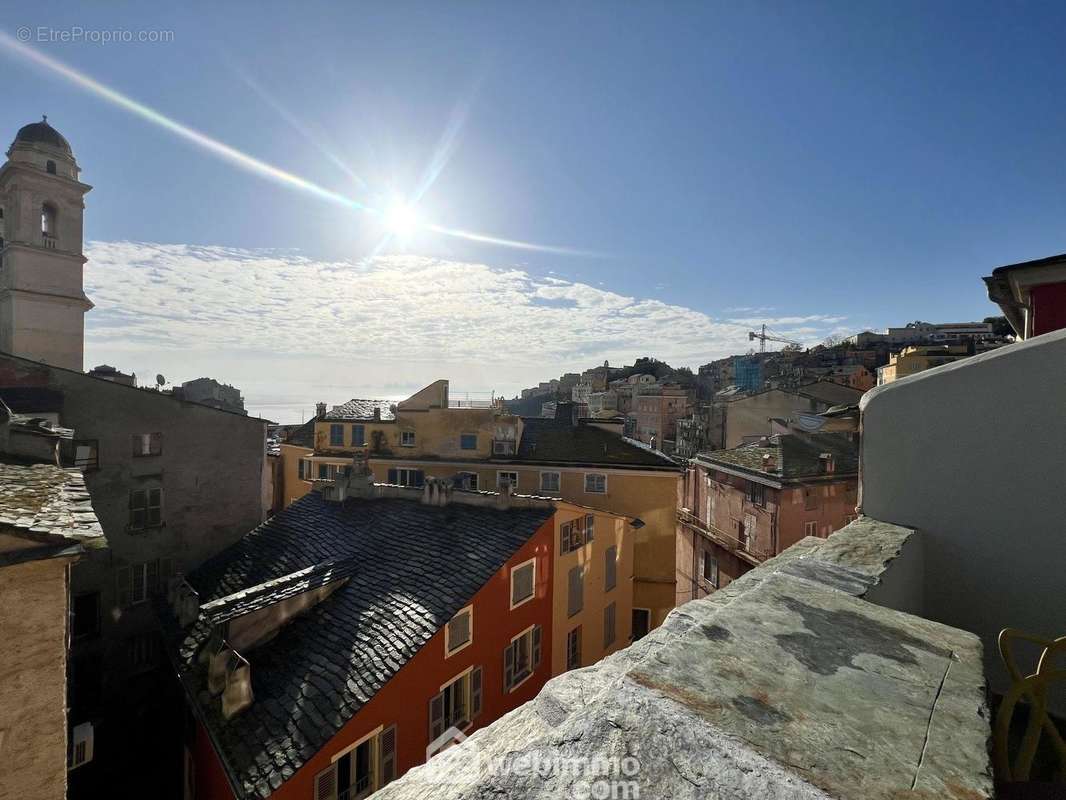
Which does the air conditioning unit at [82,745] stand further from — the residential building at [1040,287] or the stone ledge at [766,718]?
the residential building at [1040,287]

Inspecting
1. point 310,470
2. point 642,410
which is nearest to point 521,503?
point 310,470

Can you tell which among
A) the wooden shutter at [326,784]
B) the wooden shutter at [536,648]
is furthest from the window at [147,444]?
the wooden shutter at [536,648]

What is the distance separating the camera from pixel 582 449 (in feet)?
86.2

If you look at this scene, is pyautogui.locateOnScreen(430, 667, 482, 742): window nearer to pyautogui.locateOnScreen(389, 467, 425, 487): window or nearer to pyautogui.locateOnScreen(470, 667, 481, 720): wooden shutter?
pyautogui.locateOnScreen(470, 667, 481, 720): wooden shutter

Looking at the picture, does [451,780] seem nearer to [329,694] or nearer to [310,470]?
[329,694]

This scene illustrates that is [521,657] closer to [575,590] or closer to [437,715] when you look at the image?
[575,590]

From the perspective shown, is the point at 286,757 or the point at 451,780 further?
the point at 286,757

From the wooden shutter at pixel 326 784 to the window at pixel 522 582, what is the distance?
19.6 ft

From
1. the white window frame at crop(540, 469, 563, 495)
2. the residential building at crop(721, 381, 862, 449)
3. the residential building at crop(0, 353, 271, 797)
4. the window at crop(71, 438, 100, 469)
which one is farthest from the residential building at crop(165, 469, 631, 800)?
the residential building at crop(721, 381, 862, 449)

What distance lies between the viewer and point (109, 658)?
16.5m

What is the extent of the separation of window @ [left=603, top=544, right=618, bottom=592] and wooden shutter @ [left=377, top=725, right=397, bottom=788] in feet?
34.3

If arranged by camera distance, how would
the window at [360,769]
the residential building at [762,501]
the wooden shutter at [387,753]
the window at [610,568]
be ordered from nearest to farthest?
1. the window at [360,769]
2. the wooden shutter at [387,753]
3. the window at [610,568]
4. the residential building at [762,501]

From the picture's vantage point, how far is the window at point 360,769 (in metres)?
8.41

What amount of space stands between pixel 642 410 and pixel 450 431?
149 feet
